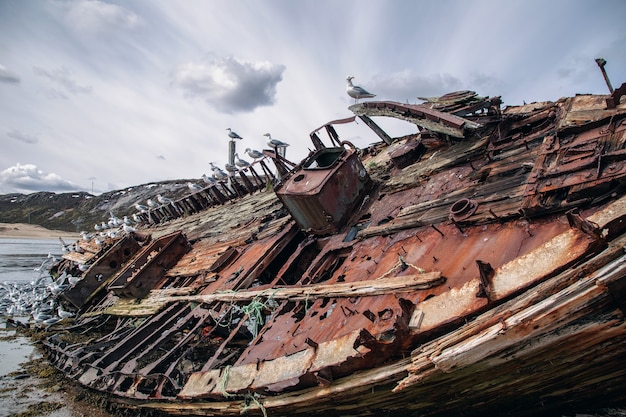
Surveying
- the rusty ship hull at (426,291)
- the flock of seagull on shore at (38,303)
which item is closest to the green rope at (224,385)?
the rusty ship hull at (426,291)

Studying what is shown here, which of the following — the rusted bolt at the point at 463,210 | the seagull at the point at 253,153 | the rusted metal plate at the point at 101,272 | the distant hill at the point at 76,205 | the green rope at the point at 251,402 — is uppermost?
the distant hill at the point at 76,205

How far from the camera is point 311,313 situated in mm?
4781

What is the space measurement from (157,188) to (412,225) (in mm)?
69193

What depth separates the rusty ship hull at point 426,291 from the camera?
2.73 m

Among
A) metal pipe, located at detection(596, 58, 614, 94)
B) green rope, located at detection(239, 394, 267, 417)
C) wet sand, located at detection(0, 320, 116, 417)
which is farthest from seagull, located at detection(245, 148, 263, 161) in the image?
green rope, located at detection(239, 394, 267, 417)

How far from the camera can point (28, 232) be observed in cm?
7556

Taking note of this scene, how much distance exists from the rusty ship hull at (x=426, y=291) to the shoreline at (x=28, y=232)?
71768 millimetres

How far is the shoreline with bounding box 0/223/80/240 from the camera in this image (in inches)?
2794

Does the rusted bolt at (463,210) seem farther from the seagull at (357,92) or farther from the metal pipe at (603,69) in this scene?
the seagull at (357,92)

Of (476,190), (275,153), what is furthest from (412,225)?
(275,153)

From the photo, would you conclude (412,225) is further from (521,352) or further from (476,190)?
(521,352)

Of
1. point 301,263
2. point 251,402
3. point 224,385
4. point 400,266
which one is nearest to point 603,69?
point 400,266

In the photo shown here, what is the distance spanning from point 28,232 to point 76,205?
10510mm

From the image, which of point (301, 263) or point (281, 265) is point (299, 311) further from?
point (281, 265)
